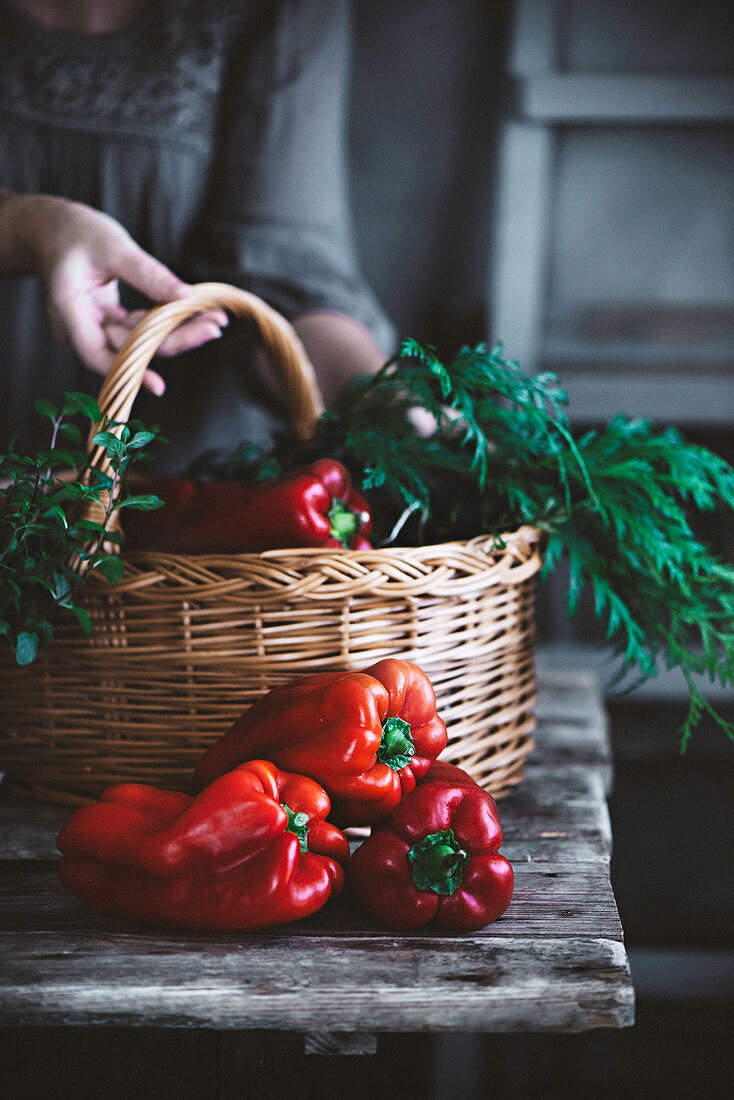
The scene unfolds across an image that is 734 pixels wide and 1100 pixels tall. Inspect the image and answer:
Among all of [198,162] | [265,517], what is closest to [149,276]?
[265,517]

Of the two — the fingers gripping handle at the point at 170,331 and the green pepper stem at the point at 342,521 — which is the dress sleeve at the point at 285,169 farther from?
the green pepper stem at the point at 342,521

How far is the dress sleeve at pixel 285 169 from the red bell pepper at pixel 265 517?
0.50 meters

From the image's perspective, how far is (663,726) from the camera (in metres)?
1.53

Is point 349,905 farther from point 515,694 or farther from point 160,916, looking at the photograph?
point 515,694

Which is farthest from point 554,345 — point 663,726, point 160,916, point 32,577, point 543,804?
point 160,916

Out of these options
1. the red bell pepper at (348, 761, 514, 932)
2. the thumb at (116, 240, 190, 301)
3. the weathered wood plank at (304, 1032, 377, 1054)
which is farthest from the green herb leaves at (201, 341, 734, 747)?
the weathered wood plank at (304, 1032, 377, 1054)

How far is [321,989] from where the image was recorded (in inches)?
22.0

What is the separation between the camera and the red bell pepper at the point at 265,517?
0.78 m

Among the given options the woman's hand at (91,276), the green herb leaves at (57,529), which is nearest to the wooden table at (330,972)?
the green herb leaves at (57,529)

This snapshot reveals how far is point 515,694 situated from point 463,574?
14cm

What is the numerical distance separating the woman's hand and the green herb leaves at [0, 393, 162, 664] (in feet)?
0.54

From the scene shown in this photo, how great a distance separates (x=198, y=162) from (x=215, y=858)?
1066 mm

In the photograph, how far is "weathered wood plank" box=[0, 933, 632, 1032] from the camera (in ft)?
1.81

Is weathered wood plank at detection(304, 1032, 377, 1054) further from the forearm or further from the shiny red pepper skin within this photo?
the forearm
